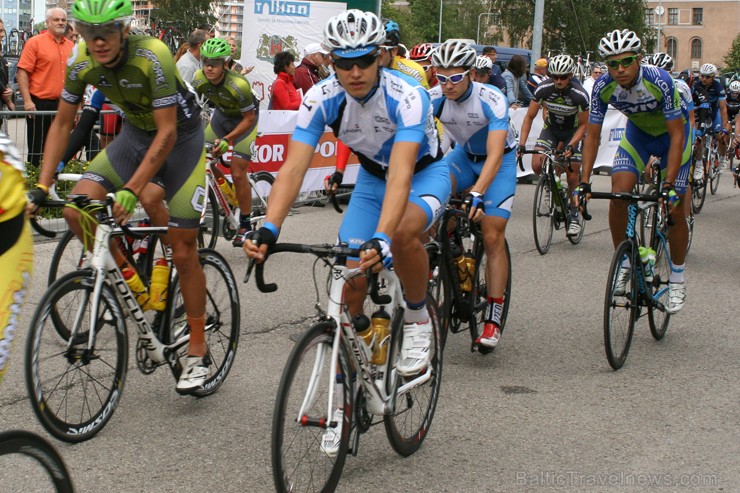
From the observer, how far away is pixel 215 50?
9516 mm

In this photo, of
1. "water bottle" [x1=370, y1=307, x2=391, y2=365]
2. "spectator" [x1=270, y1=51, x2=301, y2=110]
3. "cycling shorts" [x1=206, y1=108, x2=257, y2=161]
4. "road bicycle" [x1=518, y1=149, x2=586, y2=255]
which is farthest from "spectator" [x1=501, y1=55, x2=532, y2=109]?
"water bottle" [x1=370, y1=307, x2=391, y2=365]

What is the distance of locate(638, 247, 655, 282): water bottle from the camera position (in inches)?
269

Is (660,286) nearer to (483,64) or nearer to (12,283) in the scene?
(483,64)

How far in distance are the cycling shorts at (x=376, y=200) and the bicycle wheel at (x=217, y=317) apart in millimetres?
1035

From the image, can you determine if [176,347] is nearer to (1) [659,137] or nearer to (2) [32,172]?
(1) [659,137]

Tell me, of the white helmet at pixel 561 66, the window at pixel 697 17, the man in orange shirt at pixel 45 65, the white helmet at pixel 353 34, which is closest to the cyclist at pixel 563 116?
the white helmet at pixel 561 66

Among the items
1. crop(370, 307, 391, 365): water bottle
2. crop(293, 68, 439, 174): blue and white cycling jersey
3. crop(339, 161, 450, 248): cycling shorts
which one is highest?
crop(293, 68, 439, 174): blue and white cycling jersey

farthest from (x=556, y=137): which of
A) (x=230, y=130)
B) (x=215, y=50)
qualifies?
(x=215, y=50)

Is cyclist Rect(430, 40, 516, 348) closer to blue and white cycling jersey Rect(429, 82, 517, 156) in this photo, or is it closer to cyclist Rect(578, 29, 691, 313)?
blue and white cycling jersey Rect(429, 82, 517, 156)

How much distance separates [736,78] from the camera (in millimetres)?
21547

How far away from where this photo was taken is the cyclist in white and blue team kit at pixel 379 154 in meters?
4.54

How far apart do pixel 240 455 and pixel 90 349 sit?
871 millimetres

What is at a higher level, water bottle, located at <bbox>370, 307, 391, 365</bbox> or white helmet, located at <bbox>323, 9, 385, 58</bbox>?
white helmet, located at <bbox>323, 9, 385, 58</bbox>

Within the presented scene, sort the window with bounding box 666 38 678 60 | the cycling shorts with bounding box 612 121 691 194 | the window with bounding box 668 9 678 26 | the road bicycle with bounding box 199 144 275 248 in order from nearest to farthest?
the cycling shorts with bounding box 612 121 691 194 < the road bicycle with bounding box 199 144 275 248 < the window with bounding box 668 9 678 26 < the window with bounding box 666 38 678 60
